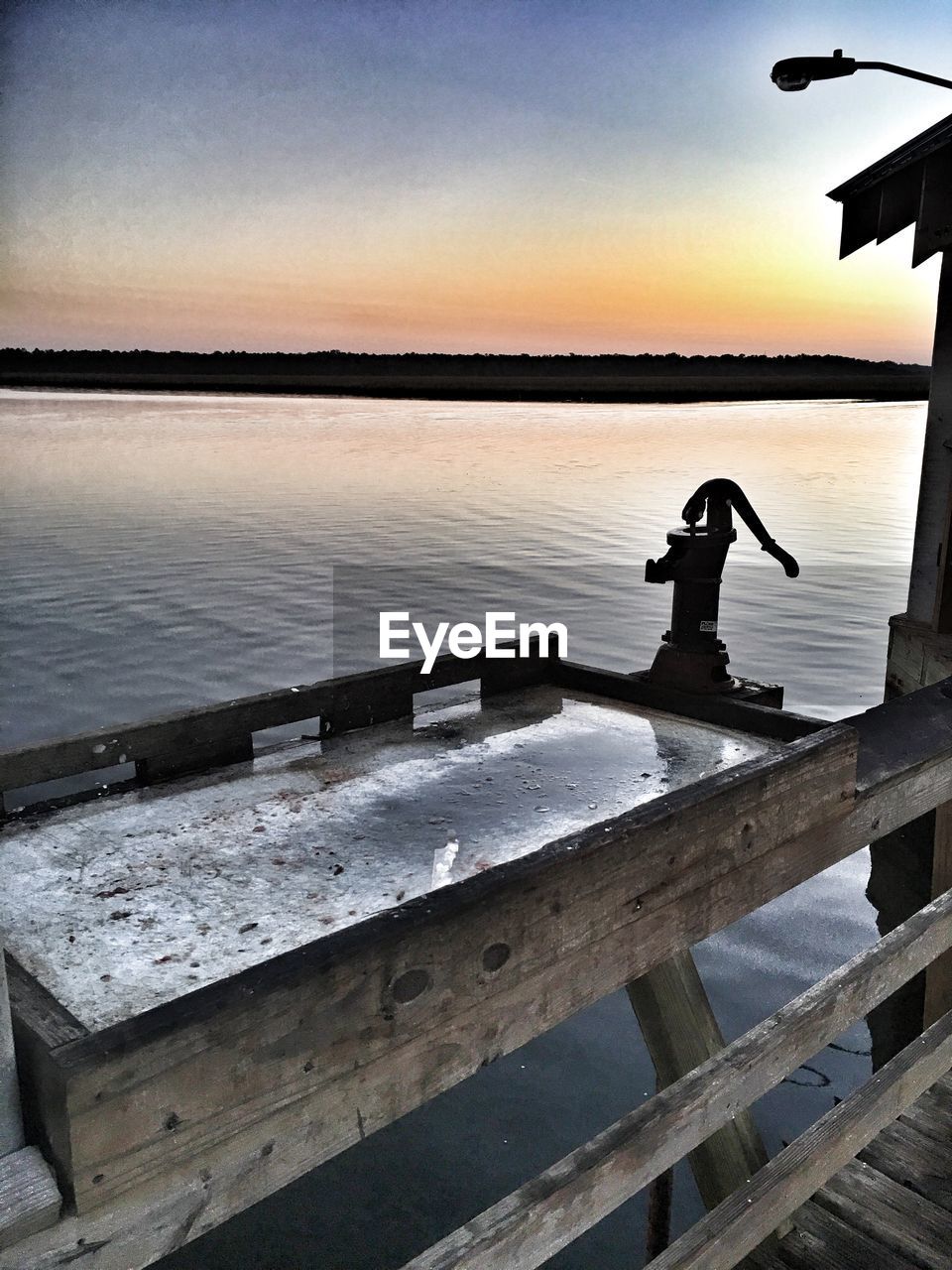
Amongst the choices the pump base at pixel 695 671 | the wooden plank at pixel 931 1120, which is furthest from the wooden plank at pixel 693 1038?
the pump base at pixel 695 671

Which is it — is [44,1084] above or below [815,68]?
below

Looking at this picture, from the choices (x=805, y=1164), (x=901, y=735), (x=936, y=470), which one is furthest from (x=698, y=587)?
(x=936, y=470)

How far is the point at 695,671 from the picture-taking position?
4.09m

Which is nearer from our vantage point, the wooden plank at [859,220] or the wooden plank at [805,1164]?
the wooden plank at [805,1164]

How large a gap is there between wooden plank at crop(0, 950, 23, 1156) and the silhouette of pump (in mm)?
3058

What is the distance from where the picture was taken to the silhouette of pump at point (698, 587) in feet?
13.4

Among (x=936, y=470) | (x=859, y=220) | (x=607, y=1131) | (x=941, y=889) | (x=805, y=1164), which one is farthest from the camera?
(x=859, y=220)

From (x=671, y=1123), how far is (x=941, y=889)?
286cm

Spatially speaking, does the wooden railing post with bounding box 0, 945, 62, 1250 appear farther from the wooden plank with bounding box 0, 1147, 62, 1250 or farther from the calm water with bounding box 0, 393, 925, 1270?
the calm water with bounding box 0, 393, 925, 1270

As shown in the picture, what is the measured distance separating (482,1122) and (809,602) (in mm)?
15861

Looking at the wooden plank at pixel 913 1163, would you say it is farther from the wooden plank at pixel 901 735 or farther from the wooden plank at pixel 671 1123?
the wooden plank at pixel 901 735

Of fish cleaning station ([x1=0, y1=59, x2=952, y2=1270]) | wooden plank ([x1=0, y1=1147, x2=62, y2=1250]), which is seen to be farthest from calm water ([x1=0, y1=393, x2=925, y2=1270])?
wooden plank ([x1=0, y1=1147, x2=62, y2=1250])

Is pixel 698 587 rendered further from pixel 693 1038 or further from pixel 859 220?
pixel 859 220

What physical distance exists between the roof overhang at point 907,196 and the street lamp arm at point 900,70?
668 mm
